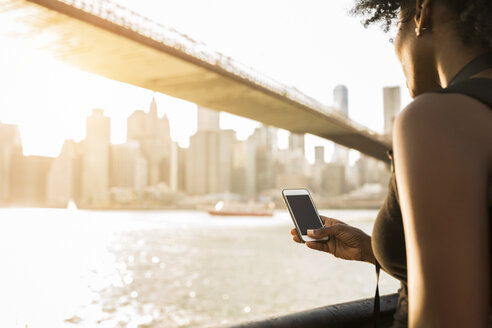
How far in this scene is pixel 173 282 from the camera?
24469mm

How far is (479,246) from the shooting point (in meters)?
0.63

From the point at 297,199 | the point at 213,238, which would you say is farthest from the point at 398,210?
the point at 213,238

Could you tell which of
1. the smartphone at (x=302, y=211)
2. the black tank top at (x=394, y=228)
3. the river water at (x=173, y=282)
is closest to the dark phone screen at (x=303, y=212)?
the smartphone at (x=302, y=211)

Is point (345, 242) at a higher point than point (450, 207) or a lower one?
lower

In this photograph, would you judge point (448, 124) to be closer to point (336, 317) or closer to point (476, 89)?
point (476, 89)

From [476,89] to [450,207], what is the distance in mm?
169

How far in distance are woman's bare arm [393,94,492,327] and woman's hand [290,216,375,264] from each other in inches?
23.6

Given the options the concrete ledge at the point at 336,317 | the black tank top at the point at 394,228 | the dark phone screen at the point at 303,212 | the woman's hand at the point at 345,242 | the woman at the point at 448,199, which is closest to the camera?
the woman at the point at 448,199

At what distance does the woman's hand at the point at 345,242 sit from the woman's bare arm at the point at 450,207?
598 millimetres

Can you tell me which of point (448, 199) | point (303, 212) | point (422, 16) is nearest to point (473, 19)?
point (422, 16)

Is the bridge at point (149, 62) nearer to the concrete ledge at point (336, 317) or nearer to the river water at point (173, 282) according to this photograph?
the river water at point (173, 282)

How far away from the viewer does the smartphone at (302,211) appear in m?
1.34

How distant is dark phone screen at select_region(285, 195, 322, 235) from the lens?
1368mm

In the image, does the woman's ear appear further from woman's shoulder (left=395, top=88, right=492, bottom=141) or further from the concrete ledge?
the concrete ledge
